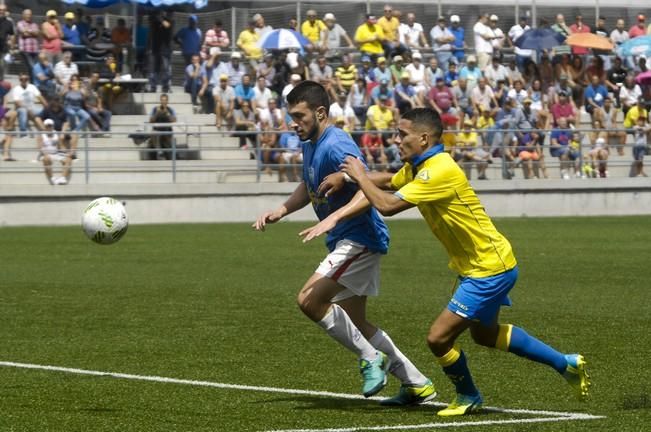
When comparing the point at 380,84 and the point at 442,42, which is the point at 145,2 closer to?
the point at 380,84

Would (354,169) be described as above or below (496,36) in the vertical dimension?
below

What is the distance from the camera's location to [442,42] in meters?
34.2

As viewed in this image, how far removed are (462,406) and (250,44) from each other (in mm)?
24710

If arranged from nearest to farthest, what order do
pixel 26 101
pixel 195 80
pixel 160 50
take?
pixel 26 101 < pixel 195 80 < pixel 160 50

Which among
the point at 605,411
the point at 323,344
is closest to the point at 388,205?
the point at 605,411

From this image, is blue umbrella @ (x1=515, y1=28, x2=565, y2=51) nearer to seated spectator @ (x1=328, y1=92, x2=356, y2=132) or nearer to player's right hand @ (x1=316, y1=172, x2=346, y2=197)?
seated spectator @ (x1=328, y1=92, x2=356, y2=132)

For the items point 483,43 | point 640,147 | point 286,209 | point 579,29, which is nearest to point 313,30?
point 483,43

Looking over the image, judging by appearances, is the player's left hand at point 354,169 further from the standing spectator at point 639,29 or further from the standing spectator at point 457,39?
the standing spectator at point 639,29

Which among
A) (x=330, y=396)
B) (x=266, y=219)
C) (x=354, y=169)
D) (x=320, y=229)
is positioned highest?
(x=354, y=169)

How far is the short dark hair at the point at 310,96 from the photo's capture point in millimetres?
8758

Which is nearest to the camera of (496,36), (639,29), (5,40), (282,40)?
(5,40)

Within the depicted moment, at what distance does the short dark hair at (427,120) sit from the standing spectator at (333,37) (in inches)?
→ 977

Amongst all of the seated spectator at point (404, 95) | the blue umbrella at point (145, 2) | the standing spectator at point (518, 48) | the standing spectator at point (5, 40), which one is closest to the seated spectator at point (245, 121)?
the blue umbrella at point (145, 2)

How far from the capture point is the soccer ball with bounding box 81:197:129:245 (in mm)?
10078
